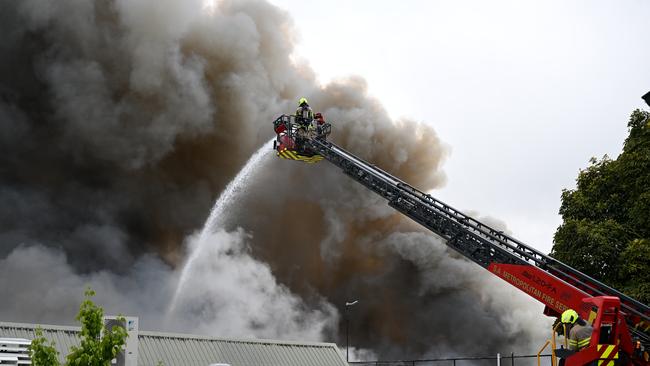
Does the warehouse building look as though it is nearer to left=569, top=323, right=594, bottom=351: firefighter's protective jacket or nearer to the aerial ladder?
the aerial ladder

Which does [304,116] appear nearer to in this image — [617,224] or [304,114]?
[304,114]

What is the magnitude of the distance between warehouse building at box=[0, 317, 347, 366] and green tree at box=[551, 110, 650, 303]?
Result: 9.80 meters

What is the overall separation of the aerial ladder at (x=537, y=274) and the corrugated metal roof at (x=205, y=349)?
259 inches

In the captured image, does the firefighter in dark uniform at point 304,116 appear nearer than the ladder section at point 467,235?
No

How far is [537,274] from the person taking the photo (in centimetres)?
1650

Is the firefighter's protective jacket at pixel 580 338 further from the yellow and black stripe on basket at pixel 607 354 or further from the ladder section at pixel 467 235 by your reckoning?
the ladder section at pixel 467 235

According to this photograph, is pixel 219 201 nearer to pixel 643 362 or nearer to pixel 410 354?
pixel 410 354

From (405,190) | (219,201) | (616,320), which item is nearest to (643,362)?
(616,320)

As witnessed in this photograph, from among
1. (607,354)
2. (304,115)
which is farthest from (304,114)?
(607,354)

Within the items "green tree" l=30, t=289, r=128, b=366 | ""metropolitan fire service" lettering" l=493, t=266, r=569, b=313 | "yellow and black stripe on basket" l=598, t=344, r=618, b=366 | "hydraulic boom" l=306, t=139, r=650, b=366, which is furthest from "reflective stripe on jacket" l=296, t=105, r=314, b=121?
"yellow and black stripe on basket" l=598, t=344, r=618, b=366

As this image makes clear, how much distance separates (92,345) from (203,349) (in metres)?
12.9

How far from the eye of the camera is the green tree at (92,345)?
1037cm

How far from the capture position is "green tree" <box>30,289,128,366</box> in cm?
1037

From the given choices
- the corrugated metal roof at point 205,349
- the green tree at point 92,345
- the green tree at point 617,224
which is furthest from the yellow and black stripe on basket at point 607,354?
the green tree at point 617,224
